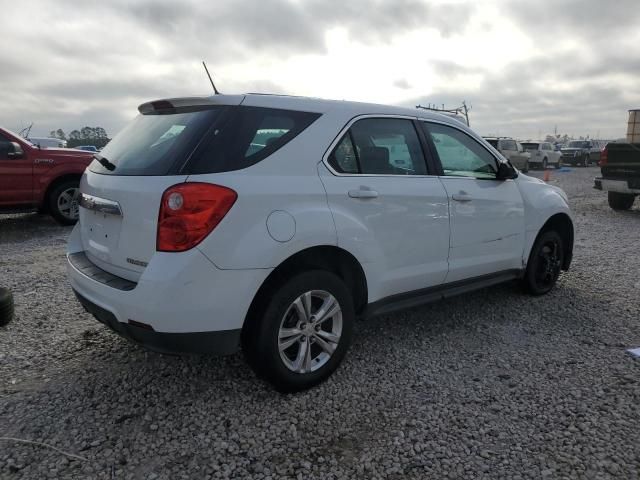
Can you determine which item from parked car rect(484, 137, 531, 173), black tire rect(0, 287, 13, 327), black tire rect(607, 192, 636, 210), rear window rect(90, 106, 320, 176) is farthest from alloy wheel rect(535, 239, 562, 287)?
parked car rect(484, 137, 531, 173)

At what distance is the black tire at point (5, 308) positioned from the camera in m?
3.84

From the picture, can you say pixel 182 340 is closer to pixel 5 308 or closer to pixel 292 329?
pixel 292 329

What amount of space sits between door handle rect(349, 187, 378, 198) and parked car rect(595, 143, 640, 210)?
30.4ft

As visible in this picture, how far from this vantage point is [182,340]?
2.52m

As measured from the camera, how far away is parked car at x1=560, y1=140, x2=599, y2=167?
32.8 m

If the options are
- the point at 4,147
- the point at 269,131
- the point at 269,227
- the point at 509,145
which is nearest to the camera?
the point at 269,227

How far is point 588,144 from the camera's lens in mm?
33969

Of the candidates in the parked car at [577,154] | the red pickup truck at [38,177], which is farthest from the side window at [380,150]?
the parked car at [577,154]

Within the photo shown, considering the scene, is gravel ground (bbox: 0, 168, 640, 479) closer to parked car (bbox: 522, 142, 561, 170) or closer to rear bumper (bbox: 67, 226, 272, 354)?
rear bumper (bbox: 67, 226, 272, 354)

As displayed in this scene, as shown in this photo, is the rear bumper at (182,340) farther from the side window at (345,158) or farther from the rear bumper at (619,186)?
the rear bumper at (619,186)

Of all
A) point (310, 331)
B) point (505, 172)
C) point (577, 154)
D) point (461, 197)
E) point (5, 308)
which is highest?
point (577, 154)

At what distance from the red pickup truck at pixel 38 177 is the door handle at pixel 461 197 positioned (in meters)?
6.04

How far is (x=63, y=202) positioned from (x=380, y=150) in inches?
263

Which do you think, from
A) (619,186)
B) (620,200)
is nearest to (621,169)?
(619,186)
